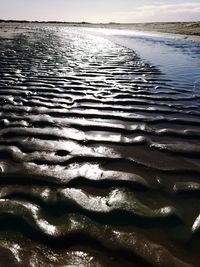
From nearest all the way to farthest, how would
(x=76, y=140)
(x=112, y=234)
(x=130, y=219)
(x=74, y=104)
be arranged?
(x=112, y=234) < (x=130, y=219) < (x=76, y=140) < (x=74, y=104)

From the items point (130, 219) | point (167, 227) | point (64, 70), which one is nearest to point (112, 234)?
point (130, 219)

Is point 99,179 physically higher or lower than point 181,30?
higher

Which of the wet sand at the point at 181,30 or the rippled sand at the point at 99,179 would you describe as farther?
the wet sand at the point at 181,30

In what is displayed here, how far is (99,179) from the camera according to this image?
4.29m

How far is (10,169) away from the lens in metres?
4.54

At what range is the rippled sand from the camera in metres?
3.14

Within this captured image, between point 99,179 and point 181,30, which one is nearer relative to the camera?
point 99,179

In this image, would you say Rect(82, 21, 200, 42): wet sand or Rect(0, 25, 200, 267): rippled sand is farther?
Rect(82, 21, 200, 42): wet sand

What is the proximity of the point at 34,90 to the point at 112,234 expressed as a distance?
6150 millimetres

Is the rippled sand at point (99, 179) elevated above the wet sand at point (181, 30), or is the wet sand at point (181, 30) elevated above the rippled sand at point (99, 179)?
the rippled sand at point (99, 179)

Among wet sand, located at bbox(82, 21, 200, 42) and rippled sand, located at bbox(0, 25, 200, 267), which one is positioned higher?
rippled sand, located at bbox(0, 25, 200, 267)

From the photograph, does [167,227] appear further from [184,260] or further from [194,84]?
[194,84]

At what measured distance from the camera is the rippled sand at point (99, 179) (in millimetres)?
3137

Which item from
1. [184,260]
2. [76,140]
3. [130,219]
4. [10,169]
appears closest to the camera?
[184,260]
